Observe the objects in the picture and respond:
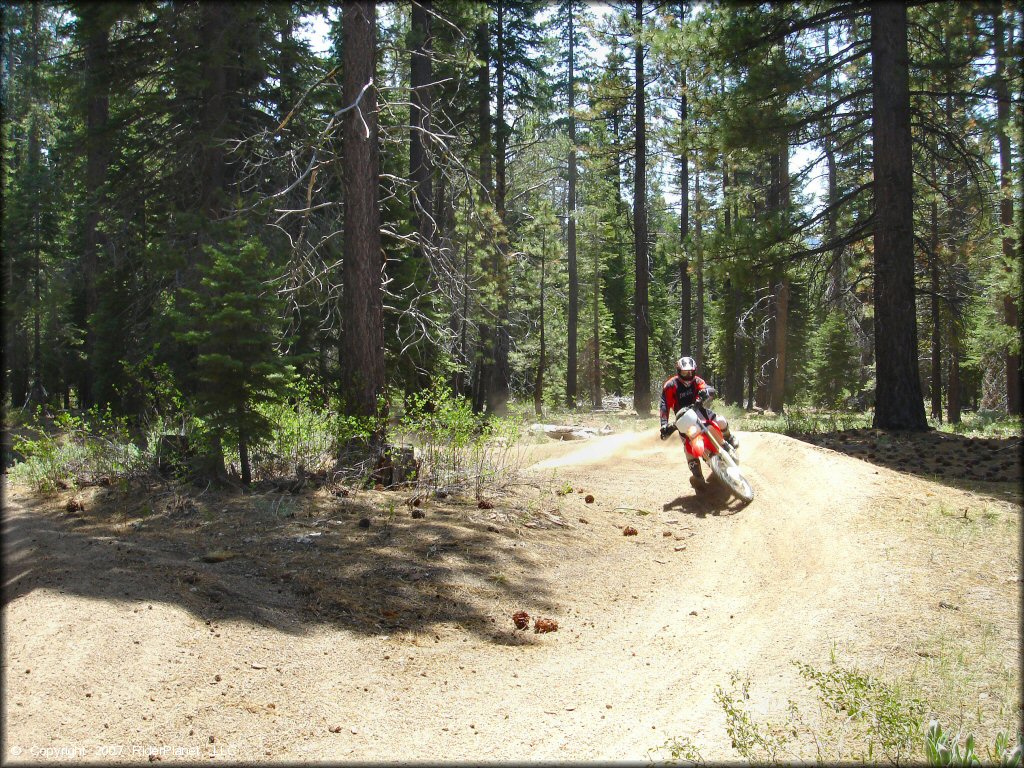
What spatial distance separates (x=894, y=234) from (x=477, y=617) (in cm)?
1142

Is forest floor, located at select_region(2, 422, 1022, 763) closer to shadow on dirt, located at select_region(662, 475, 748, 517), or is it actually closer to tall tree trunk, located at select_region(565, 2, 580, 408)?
shadow on dirt, located at select_region(662, 475, 748, 517)

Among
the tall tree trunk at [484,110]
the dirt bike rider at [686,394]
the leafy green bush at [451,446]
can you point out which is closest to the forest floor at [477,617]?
the leafy green bush at [451,446]

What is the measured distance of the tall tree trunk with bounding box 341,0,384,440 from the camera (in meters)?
9.58

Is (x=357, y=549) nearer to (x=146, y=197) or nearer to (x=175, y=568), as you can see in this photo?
(x=175, y=568)

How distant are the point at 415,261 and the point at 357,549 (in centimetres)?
982

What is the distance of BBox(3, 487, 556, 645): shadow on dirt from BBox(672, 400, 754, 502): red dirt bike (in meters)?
3.37

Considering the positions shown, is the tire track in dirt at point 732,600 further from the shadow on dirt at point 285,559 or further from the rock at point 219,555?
the rock at point 219,555

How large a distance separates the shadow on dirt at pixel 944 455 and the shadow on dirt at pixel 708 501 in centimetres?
241

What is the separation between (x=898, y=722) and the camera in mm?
3732

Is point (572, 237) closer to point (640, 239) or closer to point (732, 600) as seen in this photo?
point (640, 239)

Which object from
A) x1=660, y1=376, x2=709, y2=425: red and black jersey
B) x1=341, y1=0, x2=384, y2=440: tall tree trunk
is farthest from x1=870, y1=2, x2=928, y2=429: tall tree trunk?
x1=341, y1=0, x2=384, y2=440: tall tree trunk

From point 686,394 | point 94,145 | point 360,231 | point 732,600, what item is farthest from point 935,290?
point 94,145

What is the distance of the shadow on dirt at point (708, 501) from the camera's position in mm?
9977

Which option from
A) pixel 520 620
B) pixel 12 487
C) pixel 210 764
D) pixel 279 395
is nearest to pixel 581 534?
pixel 520 620
